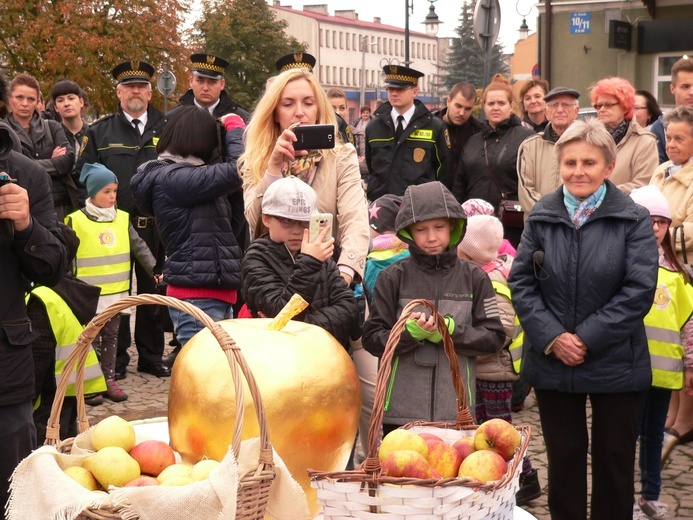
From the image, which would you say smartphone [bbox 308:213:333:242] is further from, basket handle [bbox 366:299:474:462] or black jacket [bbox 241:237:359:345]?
basket handle [bbox 366:299:474:462]

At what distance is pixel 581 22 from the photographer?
2538 centimetres

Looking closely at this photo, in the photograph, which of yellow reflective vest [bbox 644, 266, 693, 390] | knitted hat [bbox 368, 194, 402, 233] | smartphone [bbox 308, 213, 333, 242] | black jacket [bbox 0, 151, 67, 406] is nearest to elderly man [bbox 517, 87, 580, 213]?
knitted hat [bbox 368, 194, 402, 233]

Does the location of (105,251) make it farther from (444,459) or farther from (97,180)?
(444,459)

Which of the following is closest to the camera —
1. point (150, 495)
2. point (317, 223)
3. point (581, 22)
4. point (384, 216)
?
point (150, 495)

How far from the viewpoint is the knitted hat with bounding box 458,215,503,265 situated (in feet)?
17.7

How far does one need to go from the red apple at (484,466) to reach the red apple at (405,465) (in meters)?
0.12

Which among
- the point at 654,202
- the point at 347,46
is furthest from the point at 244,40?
the point at 347,46

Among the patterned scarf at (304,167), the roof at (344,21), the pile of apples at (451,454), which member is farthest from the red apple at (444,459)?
the roof at (344,21)

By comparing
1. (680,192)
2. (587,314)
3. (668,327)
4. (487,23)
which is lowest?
(668,327)

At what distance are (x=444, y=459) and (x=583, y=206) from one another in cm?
200

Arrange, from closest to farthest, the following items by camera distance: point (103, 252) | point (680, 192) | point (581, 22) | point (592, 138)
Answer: point (592, 138) → point (680, 192) → point (103, 252) → point (581, 22)

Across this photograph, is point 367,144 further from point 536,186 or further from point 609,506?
point 609,506

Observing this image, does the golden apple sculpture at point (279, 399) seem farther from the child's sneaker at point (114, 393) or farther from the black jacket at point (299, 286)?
the child's sneaker at point (114, 393)

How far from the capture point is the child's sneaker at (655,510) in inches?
195
